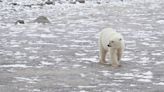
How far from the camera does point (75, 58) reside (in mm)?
12562

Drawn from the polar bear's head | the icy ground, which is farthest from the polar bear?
the icy ground

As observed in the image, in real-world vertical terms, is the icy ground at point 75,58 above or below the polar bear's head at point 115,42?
below

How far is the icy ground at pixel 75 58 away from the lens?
9.43m

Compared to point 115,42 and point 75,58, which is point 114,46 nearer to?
point 115,42

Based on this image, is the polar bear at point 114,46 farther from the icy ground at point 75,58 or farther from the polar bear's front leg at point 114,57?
the icy ground at point 75,58

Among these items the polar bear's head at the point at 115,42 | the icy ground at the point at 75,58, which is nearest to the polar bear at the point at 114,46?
the polar bear's head at the point at 115,42

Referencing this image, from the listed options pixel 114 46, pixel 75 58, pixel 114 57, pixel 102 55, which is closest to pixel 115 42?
pixel 114 46

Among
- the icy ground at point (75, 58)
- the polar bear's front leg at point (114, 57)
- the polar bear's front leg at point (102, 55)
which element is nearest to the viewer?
the icy ground at point (75, 58)

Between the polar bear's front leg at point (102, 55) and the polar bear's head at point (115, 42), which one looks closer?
the polar bear's head at point (115, 42)

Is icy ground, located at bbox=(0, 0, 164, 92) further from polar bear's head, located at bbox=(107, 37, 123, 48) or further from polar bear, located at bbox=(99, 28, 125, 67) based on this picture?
polar bear's head, located at bbox=(107, 37, 123, 48)

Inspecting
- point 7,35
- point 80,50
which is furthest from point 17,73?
point 7,35

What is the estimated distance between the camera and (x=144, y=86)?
9.26 metres

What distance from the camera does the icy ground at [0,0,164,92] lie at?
9430mm

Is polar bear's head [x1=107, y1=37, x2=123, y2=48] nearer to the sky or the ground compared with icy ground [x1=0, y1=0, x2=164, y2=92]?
→ nearer to the sky
